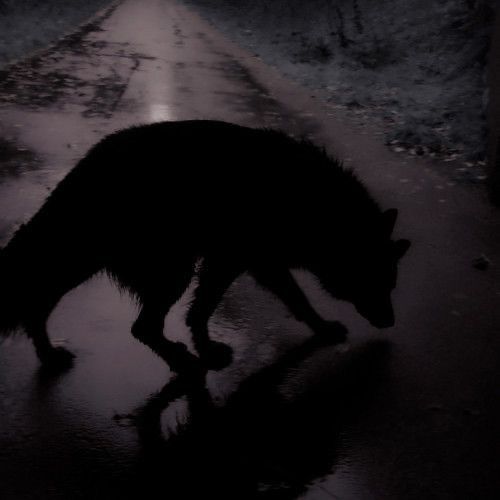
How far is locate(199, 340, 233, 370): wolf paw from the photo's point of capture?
11.3 ft

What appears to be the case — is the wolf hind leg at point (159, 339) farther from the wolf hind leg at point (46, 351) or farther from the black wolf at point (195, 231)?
the wolf hind leg at point (46, 351)

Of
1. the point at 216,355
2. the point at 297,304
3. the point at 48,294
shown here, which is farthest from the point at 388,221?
the point at 48,294

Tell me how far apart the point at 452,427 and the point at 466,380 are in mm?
508

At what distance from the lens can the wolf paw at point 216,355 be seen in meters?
3.43

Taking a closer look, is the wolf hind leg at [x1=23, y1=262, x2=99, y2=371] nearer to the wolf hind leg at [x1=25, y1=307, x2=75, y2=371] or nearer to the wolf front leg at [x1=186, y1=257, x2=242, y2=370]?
the wolf hind leg at [x1=25, y1=307, x2=75, y2=371]

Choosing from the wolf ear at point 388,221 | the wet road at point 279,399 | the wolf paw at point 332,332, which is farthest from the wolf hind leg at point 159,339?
the wolf ear at point 388,221

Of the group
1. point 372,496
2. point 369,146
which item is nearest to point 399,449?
point 372,496

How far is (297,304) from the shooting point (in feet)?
12.8

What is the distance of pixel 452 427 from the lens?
9.87 ft

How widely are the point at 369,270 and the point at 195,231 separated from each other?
129cm

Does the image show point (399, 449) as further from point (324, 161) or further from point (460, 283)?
point (460, 283)

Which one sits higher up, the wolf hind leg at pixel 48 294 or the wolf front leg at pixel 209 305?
the wolf hind leg at pixel 48 294

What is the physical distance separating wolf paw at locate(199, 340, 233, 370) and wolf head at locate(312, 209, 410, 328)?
32.0 inches

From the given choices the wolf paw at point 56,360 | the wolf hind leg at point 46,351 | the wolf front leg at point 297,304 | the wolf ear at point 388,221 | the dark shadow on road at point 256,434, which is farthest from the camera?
the wolf front leg at point 297,304
